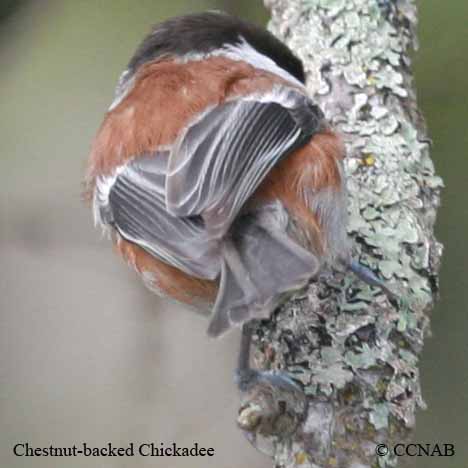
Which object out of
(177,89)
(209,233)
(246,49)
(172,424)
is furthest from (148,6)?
(209,233)

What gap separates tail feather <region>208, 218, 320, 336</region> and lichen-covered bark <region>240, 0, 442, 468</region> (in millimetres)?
260

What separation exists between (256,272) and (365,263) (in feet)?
2.08

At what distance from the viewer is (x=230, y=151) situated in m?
2.59

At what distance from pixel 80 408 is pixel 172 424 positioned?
1.32ft

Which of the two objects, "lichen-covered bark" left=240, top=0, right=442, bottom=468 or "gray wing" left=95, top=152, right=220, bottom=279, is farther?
"lichen-covered bark" left=240, top=0, right=442, bottom=468

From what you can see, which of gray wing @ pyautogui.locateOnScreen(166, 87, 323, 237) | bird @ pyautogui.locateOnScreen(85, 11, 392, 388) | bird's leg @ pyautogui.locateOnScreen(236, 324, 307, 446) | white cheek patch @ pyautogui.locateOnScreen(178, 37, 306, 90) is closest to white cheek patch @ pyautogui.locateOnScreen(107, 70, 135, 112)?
bird @ pyautogui.locateOnScreen(85, 11, 392, 388)

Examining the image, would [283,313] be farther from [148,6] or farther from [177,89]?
[148,6]

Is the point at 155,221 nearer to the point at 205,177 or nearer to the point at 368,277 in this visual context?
the point at 205,177

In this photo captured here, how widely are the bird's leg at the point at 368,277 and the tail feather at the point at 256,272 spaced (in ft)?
1.34

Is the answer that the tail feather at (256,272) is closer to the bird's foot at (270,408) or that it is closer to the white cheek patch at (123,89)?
the bird's foot at (270,408)

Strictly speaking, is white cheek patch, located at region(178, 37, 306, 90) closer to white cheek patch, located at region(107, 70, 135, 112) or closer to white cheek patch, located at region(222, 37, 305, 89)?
white cheek patch, located at region(222, 37, 305, 89)

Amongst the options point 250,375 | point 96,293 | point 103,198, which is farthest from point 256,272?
point 96,293

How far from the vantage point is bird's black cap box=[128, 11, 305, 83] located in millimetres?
3109

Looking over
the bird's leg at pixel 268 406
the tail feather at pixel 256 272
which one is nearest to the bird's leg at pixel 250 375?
the bird's leg at pixel 268 406
